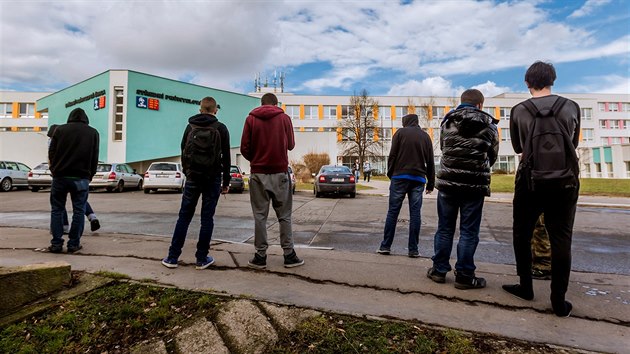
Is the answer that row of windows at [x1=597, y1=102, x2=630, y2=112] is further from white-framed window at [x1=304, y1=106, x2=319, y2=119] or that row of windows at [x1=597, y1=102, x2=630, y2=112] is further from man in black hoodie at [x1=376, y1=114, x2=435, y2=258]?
man in black hoodie at [x1=376, y1=114, x2=435, y2=258]

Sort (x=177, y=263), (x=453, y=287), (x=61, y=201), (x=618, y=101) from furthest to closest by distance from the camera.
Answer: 1. (x=618, y=101)
2. (x=61, y=201)
3. (x=177, y=263)
4. (x=453, y=287)

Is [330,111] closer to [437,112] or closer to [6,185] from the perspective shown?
[437,112]

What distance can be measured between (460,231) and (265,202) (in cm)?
207

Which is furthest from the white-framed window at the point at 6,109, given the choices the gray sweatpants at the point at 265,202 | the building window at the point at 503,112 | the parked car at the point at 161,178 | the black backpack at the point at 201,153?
the building window at the point at 503,112

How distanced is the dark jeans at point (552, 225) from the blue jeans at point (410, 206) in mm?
1591

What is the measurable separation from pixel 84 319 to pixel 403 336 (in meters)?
2.28

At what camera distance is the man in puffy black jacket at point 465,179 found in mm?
3523

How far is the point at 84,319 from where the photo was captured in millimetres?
2672

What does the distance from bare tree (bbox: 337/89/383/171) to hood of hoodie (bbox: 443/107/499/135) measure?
45.0 metres

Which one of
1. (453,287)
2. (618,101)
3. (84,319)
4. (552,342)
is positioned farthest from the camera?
(618,101)

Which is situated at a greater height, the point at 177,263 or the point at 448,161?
the point at 448,161

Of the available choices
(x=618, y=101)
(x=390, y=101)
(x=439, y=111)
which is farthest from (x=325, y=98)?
(x=618, y=101)

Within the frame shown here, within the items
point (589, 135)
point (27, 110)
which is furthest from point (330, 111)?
point (589, 135)

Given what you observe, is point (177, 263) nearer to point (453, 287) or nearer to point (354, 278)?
point (354, 278)
